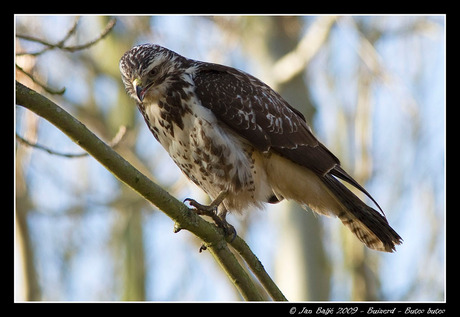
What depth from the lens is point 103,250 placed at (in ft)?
34.1

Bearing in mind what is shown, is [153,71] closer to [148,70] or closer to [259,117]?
[148,70]

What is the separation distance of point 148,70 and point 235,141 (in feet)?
2.72

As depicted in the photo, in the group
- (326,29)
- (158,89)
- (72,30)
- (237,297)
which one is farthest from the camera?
(237,297)

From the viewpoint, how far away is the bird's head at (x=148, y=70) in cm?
502

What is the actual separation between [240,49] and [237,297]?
352cm

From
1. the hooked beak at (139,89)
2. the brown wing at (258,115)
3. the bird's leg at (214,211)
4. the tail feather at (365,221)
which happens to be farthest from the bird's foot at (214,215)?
the tail feather at (365,221)

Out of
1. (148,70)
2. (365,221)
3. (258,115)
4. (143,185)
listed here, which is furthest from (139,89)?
(365,221)

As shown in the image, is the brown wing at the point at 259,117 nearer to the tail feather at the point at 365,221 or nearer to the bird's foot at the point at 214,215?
the tail feather at the point at 365,221

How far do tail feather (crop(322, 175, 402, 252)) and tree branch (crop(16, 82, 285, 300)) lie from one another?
3.54 ft

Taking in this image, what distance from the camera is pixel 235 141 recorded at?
5016 mm

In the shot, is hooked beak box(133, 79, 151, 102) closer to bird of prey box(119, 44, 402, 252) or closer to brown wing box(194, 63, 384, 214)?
bird of prey box(119, 44, 402, 252)
